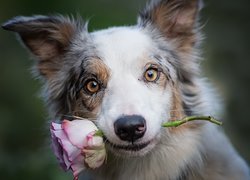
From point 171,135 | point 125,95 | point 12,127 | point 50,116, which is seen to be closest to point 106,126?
point 125,95

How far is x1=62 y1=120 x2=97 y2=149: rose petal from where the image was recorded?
465 centimetres

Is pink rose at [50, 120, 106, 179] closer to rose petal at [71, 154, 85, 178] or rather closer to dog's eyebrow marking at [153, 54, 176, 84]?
rose petal at [71, 154, 85, 178]

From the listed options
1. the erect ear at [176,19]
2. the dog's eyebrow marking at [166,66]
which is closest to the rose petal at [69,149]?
the dog's eyebrow marking at [166,66]

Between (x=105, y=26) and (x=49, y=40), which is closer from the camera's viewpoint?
(x=49, y=40)

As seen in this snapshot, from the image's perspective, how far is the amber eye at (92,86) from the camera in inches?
211

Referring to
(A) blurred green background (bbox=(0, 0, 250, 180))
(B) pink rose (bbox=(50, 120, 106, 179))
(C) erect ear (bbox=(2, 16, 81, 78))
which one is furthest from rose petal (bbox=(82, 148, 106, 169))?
(A) blurred green background (bbox=(0, 0, 250, 180))

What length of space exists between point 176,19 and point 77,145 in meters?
1.78

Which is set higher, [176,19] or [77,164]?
[176,19]

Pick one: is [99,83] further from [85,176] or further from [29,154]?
[29,154]

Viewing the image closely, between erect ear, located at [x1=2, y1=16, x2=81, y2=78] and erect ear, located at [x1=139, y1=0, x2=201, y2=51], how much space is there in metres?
0.68

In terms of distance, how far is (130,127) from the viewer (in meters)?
4.71

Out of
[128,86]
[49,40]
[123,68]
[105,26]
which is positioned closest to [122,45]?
[123,68]

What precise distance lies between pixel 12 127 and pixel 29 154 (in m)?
1.53

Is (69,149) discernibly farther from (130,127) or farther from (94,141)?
(130,127)
